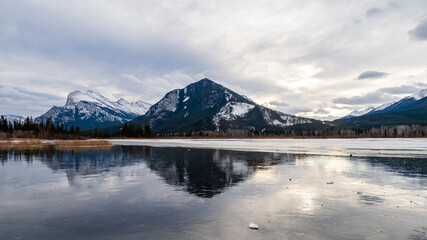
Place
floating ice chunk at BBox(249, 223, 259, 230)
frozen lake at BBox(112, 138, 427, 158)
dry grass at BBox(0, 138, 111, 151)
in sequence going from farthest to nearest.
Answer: dry grass at BBox(0, 138, 111, 151) → frozen lake at BBox(112, 138, 427, 158) → floating ice chunk at BBox(249, 223, 259, 230)

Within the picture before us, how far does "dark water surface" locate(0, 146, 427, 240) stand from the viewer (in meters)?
10.7

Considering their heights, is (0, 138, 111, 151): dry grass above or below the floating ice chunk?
above

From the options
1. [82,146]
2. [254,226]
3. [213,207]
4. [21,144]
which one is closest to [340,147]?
[213,207]

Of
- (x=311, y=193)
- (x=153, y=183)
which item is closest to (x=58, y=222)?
(x=153, y=183)

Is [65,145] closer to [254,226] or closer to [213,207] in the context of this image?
[213,207]

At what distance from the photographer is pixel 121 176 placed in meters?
24.7

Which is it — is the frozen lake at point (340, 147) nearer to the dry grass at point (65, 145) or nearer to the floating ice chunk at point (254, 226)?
the dry grass at point (65, 145)

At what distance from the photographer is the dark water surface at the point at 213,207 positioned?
10.7 meters

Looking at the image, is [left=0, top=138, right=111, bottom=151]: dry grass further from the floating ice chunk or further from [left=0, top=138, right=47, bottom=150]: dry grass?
the floating ice chunk

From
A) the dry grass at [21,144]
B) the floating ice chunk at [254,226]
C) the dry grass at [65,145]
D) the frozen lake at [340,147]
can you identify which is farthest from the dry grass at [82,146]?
the floating ice chunk at [254,226]

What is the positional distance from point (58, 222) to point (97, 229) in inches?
92.4

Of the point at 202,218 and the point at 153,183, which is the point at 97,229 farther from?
the point at 153,183

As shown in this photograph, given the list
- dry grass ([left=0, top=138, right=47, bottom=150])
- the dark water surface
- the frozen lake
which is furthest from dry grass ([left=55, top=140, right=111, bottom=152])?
the dark water surface

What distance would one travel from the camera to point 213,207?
566 inches
